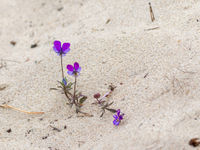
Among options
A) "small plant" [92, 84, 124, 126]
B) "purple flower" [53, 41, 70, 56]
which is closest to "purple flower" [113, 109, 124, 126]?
"small plant" [92, 84, 124, 126]

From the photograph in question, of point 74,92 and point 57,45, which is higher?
point 57,45

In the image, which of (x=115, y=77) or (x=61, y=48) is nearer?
(x=61, y=48)

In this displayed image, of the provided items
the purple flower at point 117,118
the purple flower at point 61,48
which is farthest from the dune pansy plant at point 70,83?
the purple flower at point 117,118

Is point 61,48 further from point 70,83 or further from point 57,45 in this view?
point 70,83

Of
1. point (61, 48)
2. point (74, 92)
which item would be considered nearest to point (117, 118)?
point (74, 92)

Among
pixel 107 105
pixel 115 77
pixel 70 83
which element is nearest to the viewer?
pixel 107 105

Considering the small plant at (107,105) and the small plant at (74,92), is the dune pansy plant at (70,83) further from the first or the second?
the small plant at (107,105)

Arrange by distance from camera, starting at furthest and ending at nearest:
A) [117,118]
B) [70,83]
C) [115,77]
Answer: [115,77] < [70,83] < [117,118]

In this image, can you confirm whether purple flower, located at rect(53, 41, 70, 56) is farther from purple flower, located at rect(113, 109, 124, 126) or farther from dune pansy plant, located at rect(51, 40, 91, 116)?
purple flower, located at rect(113, 109, 124, 126)

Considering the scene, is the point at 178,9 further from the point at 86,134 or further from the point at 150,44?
the point at 86,134

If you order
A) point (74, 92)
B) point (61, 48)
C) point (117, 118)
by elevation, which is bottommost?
point (117, 118)
